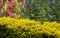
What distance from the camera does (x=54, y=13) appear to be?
23.3ft

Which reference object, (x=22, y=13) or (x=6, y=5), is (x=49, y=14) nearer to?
(x=22, y=13)

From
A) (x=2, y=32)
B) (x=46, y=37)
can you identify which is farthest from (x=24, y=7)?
(x=46, y=37)

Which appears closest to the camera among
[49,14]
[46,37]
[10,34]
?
[46,37]

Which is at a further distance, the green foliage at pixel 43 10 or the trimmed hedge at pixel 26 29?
the green foliage at pixel 43 10

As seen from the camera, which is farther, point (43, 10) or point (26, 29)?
point (43, 10)

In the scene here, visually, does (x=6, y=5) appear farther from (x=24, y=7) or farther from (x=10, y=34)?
(x=10, y=34)

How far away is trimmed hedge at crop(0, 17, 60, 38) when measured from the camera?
17.1ft

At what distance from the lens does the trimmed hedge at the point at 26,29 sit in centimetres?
521

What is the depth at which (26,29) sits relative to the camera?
5.42m

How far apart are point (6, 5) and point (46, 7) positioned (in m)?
1.02

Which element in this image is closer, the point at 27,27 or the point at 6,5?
the point at 27,27

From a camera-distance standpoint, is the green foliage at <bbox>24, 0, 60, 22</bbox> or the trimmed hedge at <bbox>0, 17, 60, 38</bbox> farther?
the green foliage at <bbox>24, 0, 60, 22</bbox>

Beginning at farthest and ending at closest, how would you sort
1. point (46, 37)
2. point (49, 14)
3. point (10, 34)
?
point (49, 14) → point (10, 34) → point (46, 37)

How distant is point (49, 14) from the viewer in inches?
276
